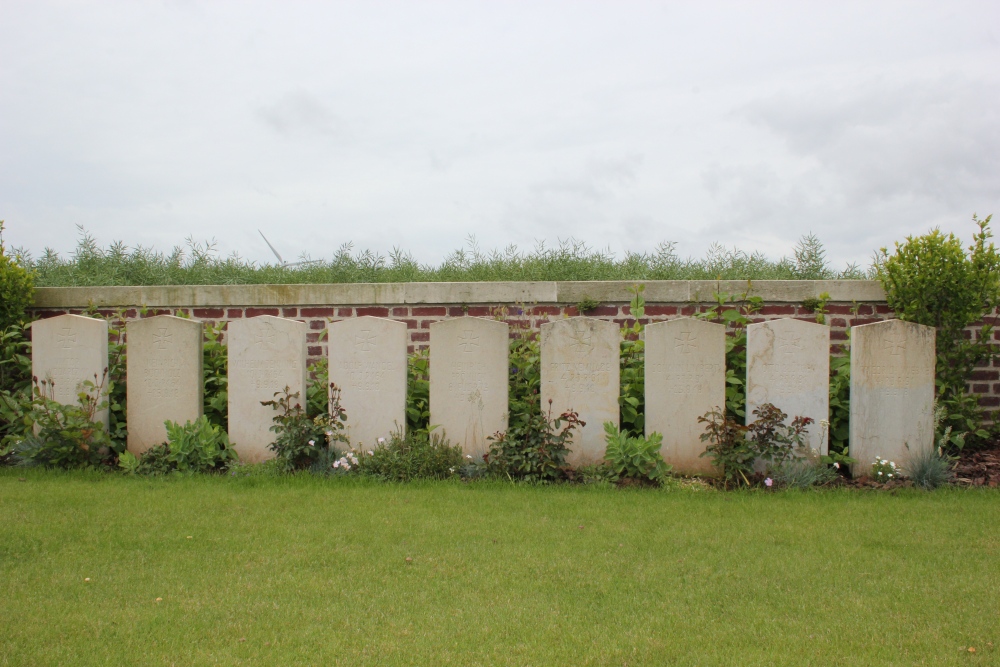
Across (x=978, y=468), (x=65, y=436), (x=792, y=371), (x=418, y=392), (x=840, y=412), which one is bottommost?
(x=978, y=468)

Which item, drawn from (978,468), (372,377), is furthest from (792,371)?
(372,377)

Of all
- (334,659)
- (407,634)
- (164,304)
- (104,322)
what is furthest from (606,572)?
(164,304)

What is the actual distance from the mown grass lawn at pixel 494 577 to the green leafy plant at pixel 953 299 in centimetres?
152

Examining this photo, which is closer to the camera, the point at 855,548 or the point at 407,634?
the point at 407,634

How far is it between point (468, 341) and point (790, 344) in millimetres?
2582

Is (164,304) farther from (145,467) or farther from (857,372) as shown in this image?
(857,372)

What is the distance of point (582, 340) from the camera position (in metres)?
6.22

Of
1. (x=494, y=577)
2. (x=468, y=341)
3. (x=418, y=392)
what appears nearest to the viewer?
(x=494, y=577)

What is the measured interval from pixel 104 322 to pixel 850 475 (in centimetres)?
639

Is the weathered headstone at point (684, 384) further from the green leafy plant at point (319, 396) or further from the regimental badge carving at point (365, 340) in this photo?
the green leafy plant at point (319, 396)

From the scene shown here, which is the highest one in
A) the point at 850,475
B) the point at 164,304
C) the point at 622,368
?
the point at 164,304

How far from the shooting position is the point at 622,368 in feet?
22.1

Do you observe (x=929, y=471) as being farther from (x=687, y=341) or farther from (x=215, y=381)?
(x=215, y=381)

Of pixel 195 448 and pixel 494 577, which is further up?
pixel 195 448
